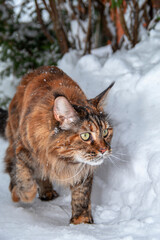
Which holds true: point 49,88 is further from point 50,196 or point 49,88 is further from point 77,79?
point 77,79

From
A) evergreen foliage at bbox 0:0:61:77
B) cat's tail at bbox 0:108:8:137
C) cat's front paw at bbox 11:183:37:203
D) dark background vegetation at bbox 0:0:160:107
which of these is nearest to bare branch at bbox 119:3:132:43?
dark background vegetation at bbox 0:0:160:107

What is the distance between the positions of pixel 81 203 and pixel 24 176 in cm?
56

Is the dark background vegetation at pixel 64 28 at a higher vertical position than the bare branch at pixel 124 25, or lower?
higher

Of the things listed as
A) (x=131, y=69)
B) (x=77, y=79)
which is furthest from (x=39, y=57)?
(x=131, y=69)

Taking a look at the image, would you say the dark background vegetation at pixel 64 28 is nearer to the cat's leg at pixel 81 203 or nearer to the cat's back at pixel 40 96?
the cat's back at pixel 40 96

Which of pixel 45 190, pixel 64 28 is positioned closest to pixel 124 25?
pixel 64 28

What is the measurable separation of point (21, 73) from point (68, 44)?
3.57 ft

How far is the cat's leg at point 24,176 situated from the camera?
2990mm

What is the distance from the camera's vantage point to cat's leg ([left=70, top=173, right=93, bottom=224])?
2.94 metres

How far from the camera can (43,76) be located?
333 cm

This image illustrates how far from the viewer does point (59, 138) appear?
2.58 meters

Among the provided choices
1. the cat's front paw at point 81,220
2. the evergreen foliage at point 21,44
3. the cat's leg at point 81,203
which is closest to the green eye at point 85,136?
the cat's leg at point 81,203

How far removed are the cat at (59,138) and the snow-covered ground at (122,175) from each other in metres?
0.26

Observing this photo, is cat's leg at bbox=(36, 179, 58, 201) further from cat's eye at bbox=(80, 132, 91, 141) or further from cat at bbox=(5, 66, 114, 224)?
cat's eye at bbox=(80, 132, 91, 141)
